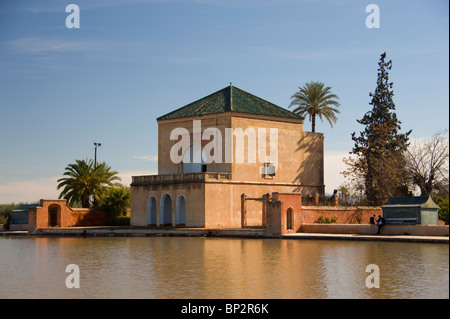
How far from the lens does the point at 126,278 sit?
723 inches

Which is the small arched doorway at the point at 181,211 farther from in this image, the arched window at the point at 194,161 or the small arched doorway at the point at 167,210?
the arched window at the point at 194,161

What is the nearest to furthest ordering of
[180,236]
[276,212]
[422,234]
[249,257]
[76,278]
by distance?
[76,278]
[249,257]
[422,234]
[276,212]
[180,236]

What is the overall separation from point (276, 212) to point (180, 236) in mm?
6963

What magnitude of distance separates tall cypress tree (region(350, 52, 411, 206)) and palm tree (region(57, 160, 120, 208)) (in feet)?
66.8

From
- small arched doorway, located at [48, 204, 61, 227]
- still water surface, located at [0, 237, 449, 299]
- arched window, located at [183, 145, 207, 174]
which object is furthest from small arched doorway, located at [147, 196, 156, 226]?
still water surface, located at [0, 237, 449, 299]

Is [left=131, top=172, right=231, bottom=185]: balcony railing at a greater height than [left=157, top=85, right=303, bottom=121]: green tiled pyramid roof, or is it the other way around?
[left=157, top=85, right=303, bottom=121]: green tiled pyramid roof

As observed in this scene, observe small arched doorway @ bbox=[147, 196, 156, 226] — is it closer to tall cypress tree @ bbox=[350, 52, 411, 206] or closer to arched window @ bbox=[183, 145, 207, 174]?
arched window @ bbox=[183, 145, 207, 174]

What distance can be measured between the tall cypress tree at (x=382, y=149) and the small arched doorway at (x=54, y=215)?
22.5 m

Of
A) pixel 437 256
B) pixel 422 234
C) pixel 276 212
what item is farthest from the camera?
pixel 276 212

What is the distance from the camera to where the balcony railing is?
136 ft

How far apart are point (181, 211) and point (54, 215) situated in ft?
35.7
